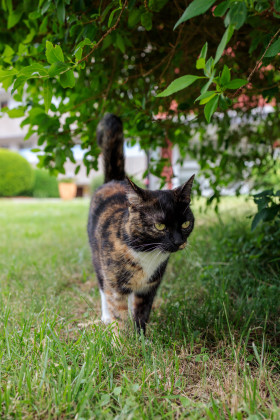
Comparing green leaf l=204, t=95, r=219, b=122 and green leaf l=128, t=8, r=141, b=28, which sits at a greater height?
green leaf l=128, t=8, r=141, b=28

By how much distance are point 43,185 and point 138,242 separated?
51.0 feet

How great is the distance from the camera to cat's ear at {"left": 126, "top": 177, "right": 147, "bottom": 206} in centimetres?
175

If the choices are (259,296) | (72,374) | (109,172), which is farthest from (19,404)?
(109,172)

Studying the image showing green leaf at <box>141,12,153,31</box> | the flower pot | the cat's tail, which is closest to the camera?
green leaf at <box>141,12,153,31</box>

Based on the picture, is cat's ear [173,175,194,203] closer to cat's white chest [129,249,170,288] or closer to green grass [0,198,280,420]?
cat's white chest [129,249,170,288]

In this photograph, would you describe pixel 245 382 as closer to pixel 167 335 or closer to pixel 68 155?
pixel 167 335

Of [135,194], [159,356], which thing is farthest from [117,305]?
[135,194]

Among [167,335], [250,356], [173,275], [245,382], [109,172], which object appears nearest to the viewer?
[245,382]

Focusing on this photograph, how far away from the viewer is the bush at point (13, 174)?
14.9 metres

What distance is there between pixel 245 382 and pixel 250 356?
26 cm

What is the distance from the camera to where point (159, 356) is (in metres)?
1.48

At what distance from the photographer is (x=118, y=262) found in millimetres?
1883

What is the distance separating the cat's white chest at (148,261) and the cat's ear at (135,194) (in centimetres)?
27

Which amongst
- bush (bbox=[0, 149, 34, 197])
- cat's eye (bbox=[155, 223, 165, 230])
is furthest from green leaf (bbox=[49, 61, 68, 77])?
bush (bbox=[0, 149, 34, 197])
